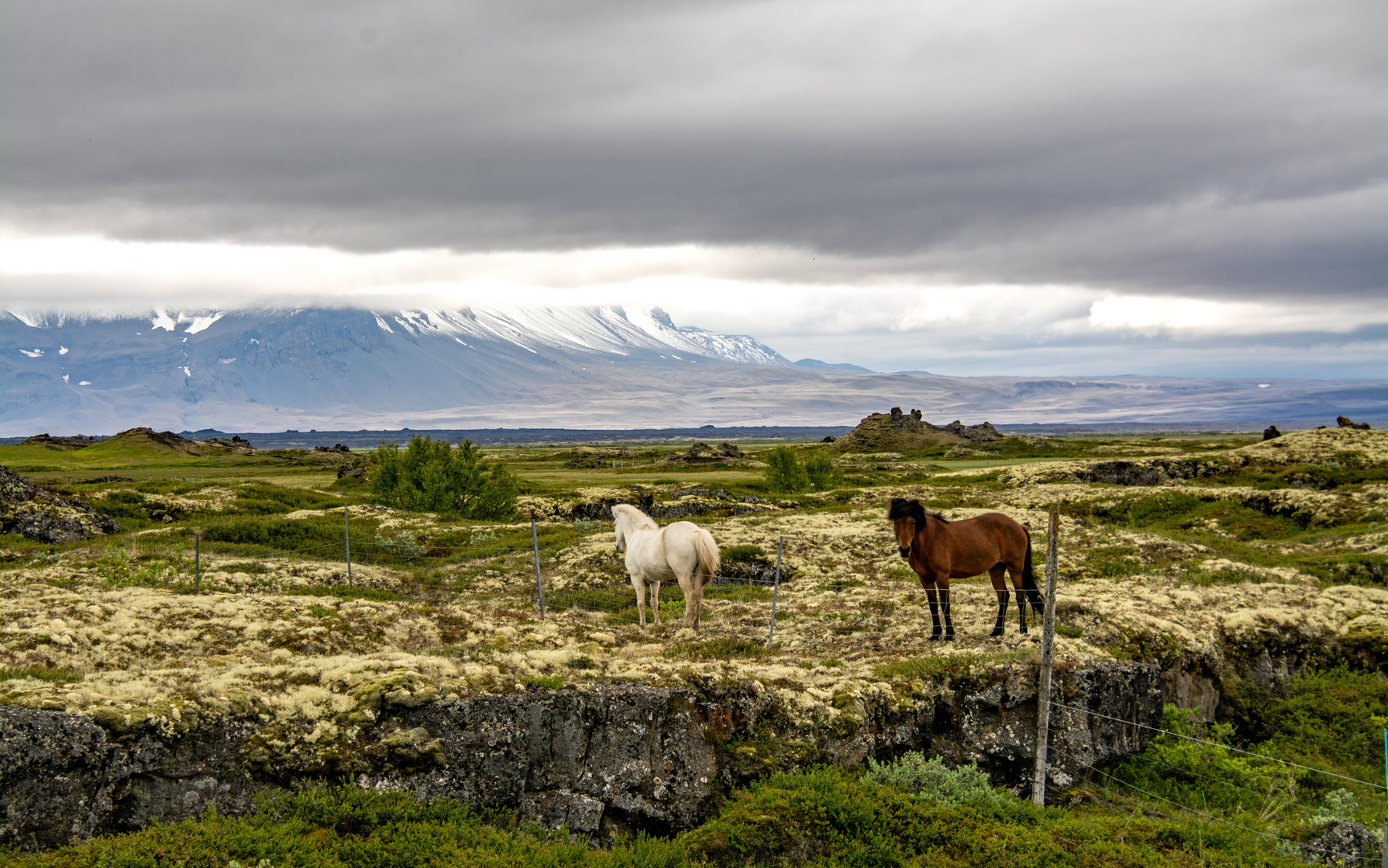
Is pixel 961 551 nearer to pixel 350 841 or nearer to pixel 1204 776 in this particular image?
pixel 1204 776

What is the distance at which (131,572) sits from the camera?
22.2 m

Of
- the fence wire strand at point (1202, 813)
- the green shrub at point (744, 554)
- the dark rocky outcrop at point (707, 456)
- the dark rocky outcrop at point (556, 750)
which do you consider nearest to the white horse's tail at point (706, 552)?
the dark rocky outcrop at point (556, 750)

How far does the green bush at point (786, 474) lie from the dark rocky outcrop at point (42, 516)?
47.8m

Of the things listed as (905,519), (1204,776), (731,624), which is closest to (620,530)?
(731,624)

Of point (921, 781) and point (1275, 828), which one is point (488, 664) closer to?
point (921, 781)

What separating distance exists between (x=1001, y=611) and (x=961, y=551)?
5.58ft

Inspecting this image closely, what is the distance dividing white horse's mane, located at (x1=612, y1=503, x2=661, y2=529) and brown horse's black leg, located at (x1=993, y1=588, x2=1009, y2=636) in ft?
27.8

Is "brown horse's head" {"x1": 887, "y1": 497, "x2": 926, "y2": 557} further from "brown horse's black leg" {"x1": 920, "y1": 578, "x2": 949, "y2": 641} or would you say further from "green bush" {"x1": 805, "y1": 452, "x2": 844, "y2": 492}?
"green bush" {"x1": 805, "y1": 452, "x2": 844, "y2": 492}

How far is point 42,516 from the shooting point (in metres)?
32.3

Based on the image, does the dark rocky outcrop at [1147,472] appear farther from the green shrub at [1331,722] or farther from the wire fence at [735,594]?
the green shrub at [1331,722]

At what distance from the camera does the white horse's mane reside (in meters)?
20.8

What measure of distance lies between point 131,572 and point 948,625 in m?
21.7

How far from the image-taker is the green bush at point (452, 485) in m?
50.2

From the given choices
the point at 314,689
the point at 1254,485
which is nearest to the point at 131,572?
the point at 314,689
